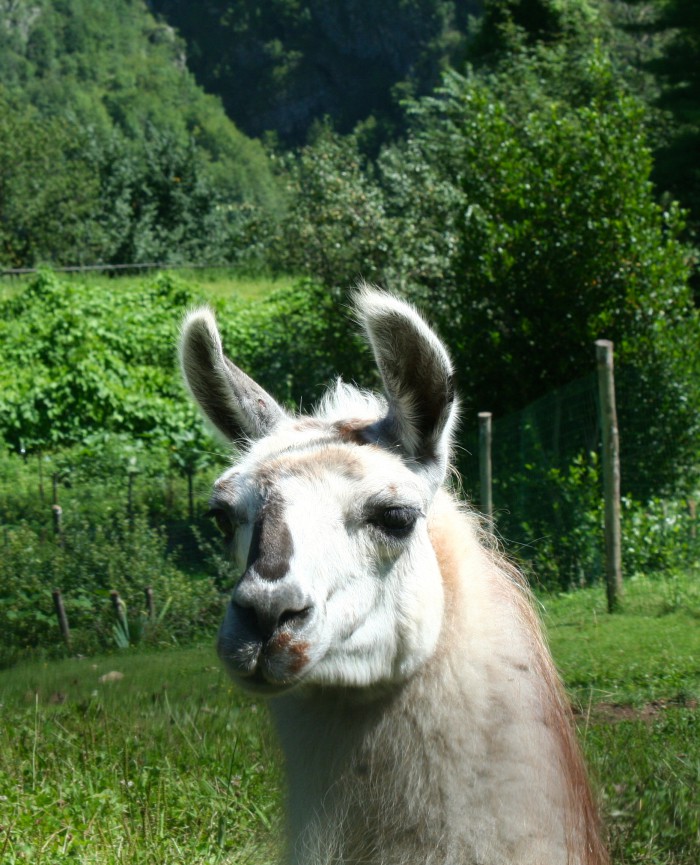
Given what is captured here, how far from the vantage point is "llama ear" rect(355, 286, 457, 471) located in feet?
8.89

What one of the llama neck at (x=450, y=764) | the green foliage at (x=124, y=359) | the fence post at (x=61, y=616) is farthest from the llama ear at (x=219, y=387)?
the green foliage at (x=124, y=359)

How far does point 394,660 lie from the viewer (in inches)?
106

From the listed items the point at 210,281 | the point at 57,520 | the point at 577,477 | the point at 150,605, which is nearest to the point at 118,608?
the point at 150,605

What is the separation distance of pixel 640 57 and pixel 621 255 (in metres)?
34.7

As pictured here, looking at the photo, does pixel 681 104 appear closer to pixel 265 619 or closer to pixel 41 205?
pixel 265 619

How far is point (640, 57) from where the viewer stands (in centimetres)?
4312

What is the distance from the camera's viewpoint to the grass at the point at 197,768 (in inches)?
152

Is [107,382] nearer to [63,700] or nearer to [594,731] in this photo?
[63,700]

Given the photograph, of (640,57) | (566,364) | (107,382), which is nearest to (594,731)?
(566,364)

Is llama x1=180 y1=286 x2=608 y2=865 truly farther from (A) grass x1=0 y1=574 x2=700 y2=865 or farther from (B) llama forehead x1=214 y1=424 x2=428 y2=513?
(A) grass x1=0 y1=574 x2=700 y2=865

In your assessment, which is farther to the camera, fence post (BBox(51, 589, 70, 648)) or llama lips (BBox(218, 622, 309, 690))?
fence post (BBox(51, 589, 70, 648))

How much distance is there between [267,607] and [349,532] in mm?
338

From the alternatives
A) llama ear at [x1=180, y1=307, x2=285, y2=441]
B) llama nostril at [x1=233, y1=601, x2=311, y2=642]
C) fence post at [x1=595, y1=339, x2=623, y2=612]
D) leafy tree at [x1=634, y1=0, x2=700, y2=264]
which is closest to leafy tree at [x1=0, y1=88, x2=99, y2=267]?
leafy tree at [x1=634, y1=0, x2=700, y2=264]

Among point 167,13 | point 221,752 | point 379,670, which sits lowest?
point 221,752
